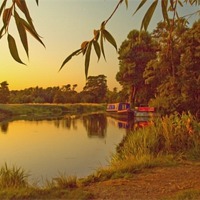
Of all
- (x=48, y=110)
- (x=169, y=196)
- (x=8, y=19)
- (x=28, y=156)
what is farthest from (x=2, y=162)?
(x=48, y=110)

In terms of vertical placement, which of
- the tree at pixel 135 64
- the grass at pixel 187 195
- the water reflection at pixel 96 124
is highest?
the tree at pixel 135 64

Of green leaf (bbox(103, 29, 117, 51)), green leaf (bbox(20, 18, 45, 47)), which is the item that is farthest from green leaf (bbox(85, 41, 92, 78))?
green leaf (bbox(20, 18, 45, 47))

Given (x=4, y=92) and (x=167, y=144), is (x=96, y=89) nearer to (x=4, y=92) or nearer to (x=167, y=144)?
(x=4, y=92)

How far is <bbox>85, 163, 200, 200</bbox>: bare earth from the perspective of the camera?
4684 mm

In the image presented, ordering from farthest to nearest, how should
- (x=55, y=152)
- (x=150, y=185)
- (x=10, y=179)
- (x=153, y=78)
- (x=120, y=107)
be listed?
1. (x=120, y=107)
2. (x=153, y=78)
3. (x=55, y=152)
4. (x=10, y=179)
5. (x=150, y=185)

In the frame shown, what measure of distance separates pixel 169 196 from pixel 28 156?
29.7ft

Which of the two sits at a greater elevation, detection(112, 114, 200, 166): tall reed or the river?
detection(112, 114, 200, 166): tall reed

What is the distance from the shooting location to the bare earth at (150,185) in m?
4.68

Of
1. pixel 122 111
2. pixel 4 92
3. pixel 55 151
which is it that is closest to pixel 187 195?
pixel 55 151

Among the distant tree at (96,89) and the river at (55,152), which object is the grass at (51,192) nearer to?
the river at (55,152)

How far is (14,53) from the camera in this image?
148 centimetres

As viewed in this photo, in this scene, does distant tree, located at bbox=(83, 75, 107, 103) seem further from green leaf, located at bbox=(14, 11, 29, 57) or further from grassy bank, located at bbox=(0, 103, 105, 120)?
green leaf, located at bbox=(14, 11, 29, 57)

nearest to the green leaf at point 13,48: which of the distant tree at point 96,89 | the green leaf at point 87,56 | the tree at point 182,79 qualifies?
the green leaf at point 87,56

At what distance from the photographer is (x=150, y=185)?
5.17m
